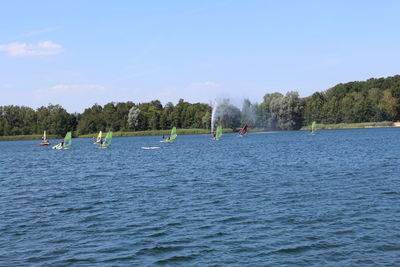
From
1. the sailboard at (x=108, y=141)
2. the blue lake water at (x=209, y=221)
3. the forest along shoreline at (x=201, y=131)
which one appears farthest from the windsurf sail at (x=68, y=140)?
the forest along shoreline at (x=201, y=131)

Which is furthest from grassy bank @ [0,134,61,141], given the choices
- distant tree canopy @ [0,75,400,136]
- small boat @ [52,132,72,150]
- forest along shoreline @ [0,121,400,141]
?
small boat @ [52,132,72,150]

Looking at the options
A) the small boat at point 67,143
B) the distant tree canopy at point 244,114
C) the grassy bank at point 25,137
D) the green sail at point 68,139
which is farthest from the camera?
the grassy bank at point 25,137

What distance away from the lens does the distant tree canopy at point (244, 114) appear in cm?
14988

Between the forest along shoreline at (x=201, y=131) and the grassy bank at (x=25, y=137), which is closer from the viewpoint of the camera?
the forest along shoreline at (x=201, y=131)

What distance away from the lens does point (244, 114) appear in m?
155

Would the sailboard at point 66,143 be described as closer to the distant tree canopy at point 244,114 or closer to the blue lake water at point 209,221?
the blue lake water at point 209,221

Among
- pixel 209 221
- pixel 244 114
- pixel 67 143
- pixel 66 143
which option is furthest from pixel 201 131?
pixel 209 221

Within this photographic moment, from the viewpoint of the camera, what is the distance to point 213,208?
21.0 metres

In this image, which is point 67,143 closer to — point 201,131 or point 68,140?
point 68,140

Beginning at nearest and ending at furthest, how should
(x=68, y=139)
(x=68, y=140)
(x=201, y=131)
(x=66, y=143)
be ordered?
(x=68, y=139)
(x=68, y=140)
(x=66, y=143)
(x=201, y=131)

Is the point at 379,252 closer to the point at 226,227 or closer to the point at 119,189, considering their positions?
the point at 226,227

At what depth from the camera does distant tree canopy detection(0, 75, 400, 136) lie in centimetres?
14988

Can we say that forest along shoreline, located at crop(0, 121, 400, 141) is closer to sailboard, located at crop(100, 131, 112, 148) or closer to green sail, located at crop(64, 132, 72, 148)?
green sail, located at crop(64, 132, 72, 148)

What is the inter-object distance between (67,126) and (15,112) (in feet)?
83.9
